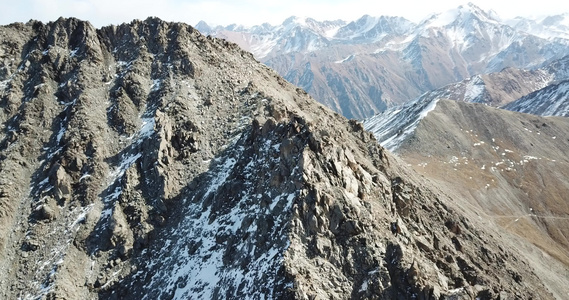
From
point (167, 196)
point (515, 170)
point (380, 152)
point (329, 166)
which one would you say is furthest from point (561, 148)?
point (167, 196)

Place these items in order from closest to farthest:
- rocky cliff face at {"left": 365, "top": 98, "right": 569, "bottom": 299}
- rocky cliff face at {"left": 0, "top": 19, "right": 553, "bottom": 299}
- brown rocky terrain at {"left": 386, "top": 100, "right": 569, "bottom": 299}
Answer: rocky cliff face at {"left": 0, "top": 19, "right": 553, "bottom": 299}
brown rocky terrain at {"left": 386, "top": 100, "right": 569, "bottom": 299}
rocky cliff face at {"left": 365, "top": 98, "right": 569, "bottom": 299}

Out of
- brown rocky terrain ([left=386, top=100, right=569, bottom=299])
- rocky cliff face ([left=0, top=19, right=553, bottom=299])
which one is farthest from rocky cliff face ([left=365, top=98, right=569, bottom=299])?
rocky cliff face ([left=0, top=19, right=553, bottom=299])

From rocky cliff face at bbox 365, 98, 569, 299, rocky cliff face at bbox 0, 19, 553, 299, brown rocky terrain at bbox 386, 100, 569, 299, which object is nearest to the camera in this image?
rocky cliff face at bbox 0, 19, 553, 299

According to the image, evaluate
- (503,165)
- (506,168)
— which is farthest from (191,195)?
(503,165)

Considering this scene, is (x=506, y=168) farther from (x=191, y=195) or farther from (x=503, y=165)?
(x=191, y=195)

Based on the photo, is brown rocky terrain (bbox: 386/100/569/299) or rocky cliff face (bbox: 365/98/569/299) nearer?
brown rocky terrain (bbox: 386/100/569/299)

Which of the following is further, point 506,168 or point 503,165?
point 503,165

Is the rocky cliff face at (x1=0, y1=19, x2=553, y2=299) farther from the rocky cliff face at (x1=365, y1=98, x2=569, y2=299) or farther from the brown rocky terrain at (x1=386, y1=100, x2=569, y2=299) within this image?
the rocky cliff face at (x1=365, y1=98, x2=569, y2=299)

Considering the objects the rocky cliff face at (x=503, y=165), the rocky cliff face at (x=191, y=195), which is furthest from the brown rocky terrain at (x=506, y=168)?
the rocky cliff face at (x=191, y=195)
